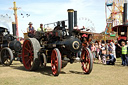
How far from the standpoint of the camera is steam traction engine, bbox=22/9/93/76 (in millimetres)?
5961

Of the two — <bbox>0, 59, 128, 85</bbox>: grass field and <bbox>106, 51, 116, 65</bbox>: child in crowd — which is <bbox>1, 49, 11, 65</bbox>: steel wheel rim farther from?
<bbox>106, 51, 116, 65</bbox>: child in crowd

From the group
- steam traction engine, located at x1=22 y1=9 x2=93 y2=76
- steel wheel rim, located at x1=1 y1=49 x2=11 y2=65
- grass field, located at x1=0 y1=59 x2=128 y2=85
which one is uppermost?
steam traction engine, located at x1=22 y1=9 x2=93 y2=76

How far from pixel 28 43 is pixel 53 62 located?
1744 mm

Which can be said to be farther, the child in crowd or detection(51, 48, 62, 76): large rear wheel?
the child in crowd

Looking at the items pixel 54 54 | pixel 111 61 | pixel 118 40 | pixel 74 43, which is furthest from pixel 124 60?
pixel 118 40

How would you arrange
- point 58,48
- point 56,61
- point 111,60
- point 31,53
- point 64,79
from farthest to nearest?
point 111,60
point 31,53
point 58,48
point 56,61
point 64,79

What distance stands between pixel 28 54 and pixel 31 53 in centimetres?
28

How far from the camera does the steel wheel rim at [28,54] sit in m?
6.97

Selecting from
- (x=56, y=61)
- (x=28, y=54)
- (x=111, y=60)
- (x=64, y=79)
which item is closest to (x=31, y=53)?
(x=28, y=54)

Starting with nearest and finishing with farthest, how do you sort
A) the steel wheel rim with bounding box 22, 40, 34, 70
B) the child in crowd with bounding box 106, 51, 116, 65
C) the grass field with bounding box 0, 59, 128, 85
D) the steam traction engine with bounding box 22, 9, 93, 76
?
1. the grass field with bounding box 0, 59, 128, 85
2. the steam traction engine with bounding box 22, 9, 93, 76
3. the steel wheel rim with bounding box 22, 40, 34, 70
4. the child in crowd with bounding box 106, 51, 116, 65

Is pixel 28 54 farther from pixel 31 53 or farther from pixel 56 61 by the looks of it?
pixel 56 61

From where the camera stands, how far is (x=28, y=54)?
7137 mm

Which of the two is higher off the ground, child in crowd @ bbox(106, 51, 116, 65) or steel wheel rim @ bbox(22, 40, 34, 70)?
steel wheel rim @ bbox(22, 40, 34, 70)

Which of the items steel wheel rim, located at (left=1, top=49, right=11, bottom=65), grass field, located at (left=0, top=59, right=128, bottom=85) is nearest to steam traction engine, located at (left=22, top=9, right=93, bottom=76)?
grass field, located at (left=0, top=59, right=128, bottom=85)
